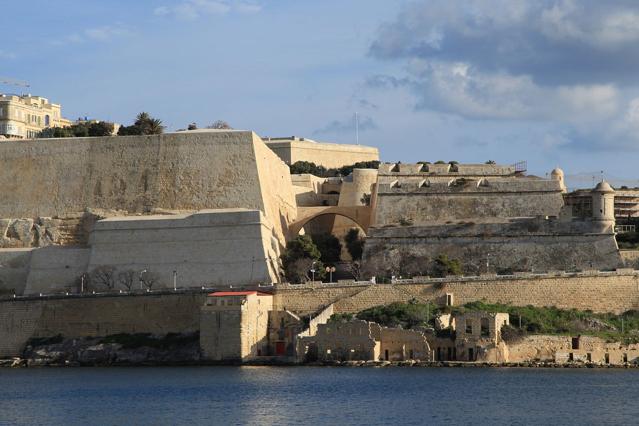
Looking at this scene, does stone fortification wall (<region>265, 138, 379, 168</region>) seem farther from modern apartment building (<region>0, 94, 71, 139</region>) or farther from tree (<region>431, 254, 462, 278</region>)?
tree (<region>431, 254, 462, 278</region>)

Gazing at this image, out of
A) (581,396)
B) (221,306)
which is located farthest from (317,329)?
(581,396)

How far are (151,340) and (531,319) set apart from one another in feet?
48.5

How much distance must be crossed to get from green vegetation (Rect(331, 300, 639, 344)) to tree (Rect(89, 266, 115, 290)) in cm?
1155

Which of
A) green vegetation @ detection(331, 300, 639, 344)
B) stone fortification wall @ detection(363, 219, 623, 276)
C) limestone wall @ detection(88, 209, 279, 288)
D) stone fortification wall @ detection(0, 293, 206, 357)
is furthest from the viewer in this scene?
limestone wall @ detection(88, 209, 279, 288)

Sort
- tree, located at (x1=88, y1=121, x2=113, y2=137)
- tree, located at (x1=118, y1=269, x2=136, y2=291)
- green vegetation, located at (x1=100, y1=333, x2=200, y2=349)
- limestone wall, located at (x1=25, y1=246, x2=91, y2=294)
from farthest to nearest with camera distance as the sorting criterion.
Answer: tree, located at (x1=88, y1=121, x2=113, y2=137) < limestone wall, located at (x1=25, y1=246, x2=91, y2=294) < tree, located at (x1=118, y1=269, x2=136, y2=291) < green vegetation, located at (x1=100, y1=333, x2=200, y2=349)

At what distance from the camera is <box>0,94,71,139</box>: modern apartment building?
285ft

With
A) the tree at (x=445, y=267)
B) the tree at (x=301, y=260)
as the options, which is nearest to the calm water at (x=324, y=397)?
the tree at (x=445, y=267)

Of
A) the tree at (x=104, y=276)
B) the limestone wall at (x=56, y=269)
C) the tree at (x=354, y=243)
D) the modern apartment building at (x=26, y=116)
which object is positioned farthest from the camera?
the modern apartment building at (x=26, y=116)

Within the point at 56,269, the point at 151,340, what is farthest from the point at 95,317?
the point at 56,269

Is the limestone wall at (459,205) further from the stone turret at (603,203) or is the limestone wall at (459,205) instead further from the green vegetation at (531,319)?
the green vegetation at (531,319)

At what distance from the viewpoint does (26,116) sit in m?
89.8

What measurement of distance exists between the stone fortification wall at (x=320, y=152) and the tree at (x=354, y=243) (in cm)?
1885

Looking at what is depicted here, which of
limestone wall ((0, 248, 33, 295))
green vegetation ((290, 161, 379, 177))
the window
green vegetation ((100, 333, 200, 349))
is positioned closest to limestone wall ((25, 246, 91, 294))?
limestone wall ((0, 248, 33, 295))

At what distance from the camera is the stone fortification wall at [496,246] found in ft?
205
